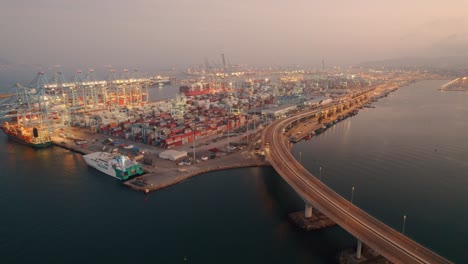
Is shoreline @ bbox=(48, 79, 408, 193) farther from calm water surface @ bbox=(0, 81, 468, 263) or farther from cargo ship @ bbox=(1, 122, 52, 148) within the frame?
cargo ship @ bbox=(1, 122, 52, 148)

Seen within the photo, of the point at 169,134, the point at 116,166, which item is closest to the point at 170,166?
the point at 116,166

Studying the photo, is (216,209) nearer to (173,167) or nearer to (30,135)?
(173,167)

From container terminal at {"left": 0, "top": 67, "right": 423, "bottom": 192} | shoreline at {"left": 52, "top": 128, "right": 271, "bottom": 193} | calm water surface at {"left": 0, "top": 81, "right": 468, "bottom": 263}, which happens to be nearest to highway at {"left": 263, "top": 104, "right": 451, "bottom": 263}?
calm water surface at {"left": 0, "top": 81, "right": 468, "bottom": 263}

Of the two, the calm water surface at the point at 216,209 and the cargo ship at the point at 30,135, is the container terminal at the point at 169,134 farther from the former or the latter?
the calm water surface at the point at 216,209

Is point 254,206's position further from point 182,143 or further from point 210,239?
point 182,143

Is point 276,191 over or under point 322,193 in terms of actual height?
under

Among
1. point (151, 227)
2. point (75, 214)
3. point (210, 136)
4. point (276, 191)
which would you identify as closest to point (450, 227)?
point (276, 191)
